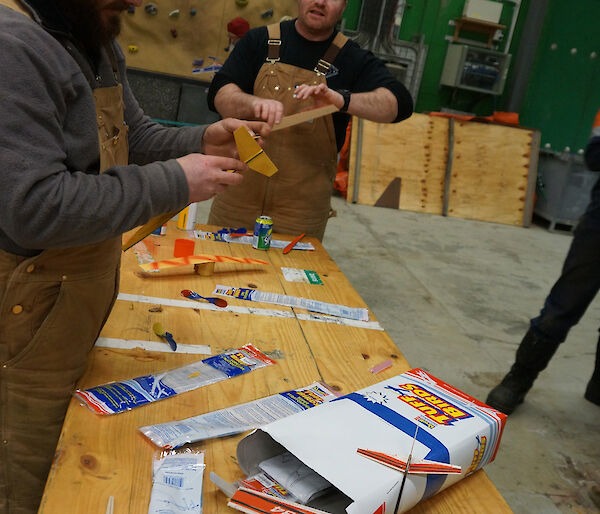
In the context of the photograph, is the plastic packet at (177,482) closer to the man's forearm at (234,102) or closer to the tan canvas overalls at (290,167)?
the man's forearm at (234,102)

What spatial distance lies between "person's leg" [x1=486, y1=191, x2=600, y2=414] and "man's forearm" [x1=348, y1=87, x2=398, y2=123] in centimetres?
93

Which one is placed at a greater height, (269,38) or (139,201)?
(269,38)

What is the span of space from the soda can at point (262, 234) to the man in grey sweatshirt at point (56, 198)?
2.66 ft

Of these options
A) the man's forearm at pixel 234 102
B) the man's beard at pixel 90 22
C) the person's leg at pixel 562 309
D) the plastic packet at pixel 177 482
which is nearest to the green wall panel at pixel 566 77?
the person's leg at pixel 562 309

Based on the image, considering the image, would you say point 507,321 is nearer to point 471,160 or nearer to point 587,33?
point 471,160

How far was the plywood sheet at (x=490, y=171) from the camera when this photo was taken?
21.7ft

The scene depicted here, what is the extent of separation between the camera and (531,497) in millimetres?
2084

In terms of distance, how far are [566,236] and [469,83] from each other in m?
2.63

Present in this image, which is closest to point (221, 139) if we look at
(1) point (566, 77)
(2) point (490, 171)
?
(2) point (490, 171)

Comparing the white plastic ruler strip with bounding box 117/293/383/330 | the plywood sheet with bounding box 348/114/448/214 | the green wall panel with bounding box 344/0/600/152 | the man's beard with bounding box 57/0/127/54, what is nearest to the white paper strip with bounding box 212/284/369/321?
the white plastic ruler strip with bounding box 117/293/383/330

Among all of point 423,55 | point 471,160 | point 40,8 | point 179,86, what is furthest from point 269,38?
point 423,55

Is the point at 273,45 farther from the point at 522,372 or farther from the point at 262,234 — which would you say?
the point at 522,372

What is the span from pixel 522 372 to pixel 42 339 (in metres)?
2.19

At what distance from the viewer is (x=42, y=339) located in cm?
104
